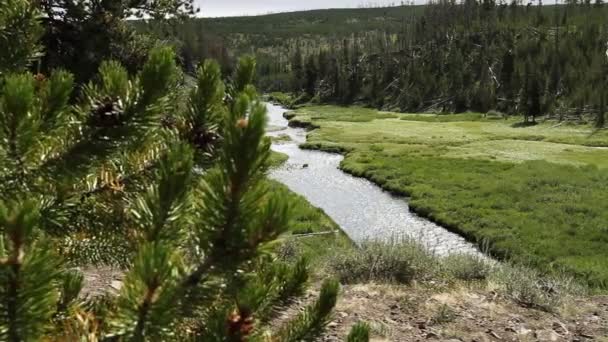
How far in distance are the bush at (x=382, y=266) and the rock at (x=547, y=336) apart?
3.01 meters

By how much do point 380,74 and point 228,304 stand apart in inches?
5363

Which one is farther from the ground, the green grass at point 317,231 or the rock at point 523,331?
the rock at point 523,331

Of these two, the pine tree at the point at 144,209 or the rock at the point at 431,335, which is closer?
the pine tree at the point at 144,209

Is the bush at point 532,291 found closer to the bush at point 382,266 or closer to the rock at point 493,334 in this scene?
the bush at point 382,266

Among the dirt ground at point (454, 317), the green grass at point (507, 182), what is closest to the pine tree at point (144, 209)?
the dirt ground at point (454, 317)

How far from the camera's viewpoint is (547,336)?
870 cm

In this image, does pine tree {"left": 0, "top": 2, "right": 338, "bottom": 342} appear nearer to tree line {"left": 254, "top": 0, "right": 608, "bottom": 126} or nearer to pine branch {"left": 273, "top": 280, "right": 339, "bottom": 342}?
pine branch {"left": 273, "top": 280, "right": 339, "bottom": 342}

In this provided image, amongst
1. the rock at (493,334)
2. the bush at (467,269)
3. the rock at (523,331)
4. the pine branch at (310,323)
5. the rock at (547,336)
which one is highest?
the pine branch at (310,323)

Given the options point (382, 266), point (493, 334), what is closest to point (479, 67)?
point (382, 266)

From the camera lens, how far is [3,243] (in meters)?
1.74

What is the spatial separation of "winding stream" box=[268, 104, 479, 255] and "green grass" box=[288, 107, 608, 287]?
992 millimetres

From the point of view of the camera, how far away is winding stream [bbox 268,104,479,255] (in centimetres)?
2670

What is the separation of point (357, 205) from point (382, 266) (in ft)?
71.0

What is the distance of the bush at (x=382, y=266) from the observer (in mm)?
11570
